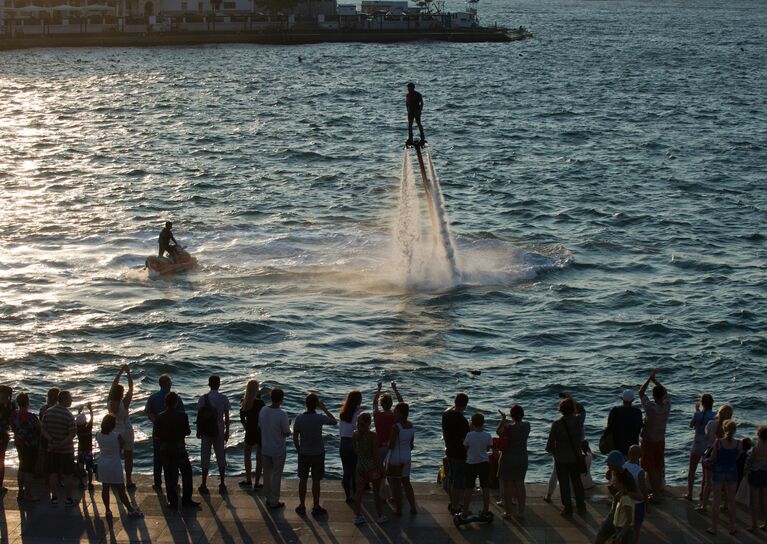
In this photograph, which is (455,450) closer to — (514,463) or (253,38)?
(514,463)

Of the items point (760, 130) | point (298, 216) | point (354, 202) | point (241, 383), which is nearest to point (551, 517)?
point (241, 383)

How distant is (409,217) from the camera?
4531cm

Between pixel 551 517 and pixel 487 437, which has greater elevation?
pixel 487 437

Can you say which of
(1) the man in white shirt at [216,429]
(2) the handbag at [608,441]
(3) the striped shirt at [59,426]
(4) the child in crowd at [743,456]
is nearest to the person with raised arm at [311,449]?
(1) the man in white shirt at [216,429]

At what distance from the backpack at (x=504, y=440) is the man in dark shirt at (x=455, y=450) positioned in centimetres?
50

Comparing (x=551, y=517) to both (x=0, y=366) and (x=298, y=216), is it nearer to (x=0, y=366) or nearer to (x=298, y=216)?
(x=0, y=366)

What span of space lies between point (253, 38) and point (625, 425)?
14514 cm

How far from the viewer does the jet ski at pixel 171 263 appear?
40031 mm

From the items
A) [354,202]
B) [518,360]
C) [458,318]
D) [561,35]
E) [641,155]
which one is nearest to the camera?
[518,360]

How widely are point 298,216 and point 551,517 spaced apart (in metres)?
36.8

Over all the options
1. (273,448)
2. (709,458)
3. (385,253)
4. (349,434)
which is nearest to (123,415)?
(273,448)

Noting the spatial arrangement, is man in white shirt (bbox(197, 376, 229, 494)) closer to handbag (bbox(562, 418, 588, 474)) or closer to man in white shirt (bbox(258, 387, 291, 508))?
man in white shirt (bbox(258, 387, 291, 508))

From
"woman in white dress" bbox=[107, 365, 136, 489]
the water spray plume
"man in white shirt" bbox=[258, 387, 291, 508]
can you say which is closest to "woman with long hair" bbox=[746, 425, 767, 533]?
"man in white shirt" bbox=[258, 387, 291, 508]

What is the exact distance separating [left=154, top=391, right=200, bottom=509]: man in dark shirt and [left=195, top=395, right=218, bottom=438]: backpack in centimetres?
91
